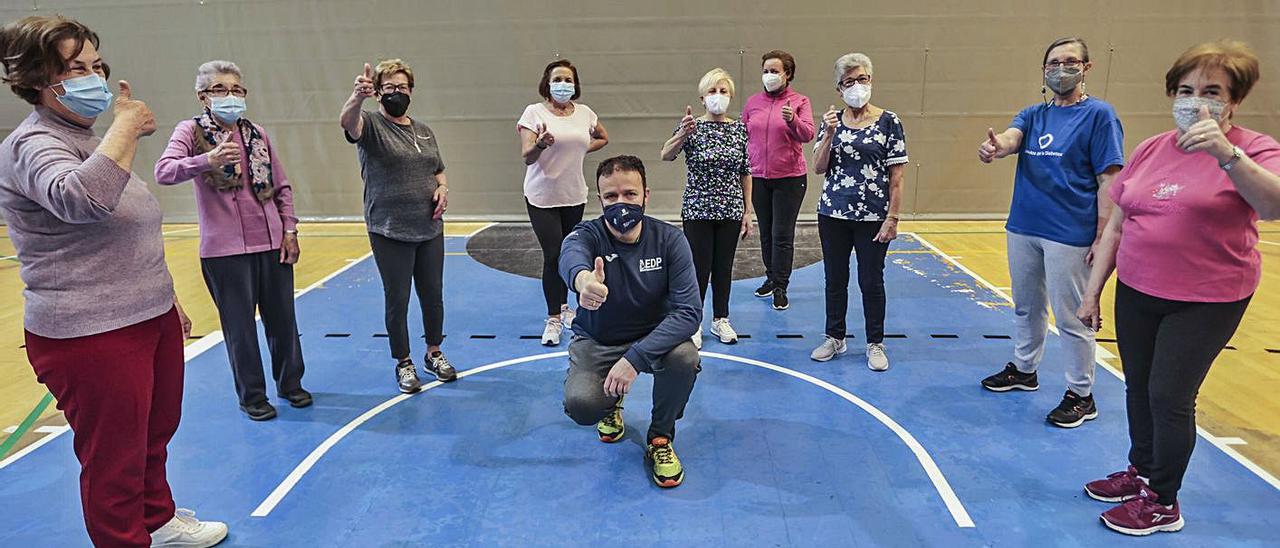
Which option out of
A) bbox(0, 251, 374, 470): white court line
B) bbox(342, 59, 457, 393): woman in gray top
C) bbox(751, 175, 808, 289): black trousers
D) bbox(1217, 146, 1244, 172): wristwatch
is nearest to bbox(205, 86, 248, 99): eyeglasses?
bbox(342, 59, 457, 393): woman in gray top

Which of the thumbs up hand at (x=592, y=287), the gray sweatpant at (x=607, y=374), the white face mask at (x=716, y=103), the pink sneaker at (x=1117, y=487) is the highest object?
the white face mask at (x=716, y=103)

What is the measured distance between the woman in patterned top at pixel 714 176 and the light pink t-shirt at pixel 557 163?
0.55m

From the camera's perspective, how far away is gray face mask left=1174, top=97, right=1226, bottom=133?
2.12 meters

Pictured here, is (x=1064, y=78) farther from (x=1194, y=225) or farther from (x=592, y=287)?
(x=592, y=287)

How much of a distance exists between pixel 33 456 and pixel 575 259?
2.52m

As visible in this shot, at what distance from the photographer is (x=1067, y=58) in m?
3.06

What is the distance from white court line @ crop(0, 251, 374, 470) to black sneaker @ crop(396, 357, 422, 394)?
0.99 meters

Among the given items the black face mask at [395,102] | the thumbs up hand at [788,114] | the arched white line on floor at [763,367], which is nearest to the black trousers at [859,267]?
the arched white line on floor at [763,367]

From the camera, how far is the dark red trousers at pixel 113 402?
2.02 metres

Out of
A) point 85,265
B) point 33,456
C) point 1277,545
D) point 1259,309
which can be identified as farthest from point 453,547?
point 1259,309

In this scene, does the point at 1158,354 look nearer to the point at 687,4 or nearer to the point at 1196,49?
the point at 1196,49

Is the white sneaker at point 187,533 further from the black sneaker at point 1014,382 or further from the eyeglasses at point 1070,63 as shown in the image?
the eyeglasses at point 1070,63

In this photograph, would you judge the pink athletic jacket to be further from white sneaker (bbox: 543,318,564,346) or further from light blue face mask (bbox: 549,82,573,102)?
white sneaker (bbox: 543,318,564,346)

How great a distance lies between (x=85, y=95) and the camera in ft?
6.33
